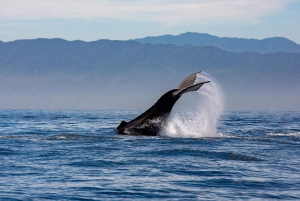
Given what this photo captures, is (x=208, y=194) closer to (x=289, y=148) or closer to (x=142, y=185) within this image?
(x=142, y=185)

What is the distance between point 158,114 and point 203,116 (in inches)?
147

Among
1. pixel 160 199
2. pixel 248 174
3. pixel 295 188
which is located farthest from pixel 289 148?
pixel 160 199

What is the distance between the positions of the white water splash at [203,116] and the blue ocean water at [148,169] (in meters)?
1.25

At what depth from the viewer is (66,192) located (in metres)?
10.8

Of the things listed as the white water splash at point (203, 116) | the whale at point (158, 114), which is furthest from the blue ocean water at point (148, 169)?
the white water splash at point (203, 116)

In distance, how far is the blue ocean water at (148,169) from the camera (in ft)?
35.6

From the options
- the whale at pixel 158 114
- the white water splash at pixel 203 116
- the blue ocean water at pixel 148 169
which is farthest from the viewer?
the white water splash at pixel 203 116

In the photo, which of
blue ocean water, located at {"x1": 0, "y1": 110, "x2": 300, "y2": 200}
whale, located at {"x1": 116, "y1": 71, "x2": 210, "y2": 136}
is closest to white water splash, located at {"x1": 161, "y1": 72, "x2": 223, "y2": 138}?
whale, located at {"x1": 116, "y1": 71, "x2": 210, "y2": 136}

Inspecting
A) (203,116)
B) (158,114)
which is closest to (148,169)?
(158,114)

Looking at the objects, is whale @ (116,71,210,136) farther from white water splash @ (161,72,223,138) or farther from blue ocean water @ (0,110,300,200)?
blue ocean water @ (0,110,300,200)

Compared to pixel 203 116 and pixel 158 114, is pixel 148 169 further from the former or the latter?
pixel 203 116

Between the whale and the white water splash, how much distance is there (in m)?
0.35

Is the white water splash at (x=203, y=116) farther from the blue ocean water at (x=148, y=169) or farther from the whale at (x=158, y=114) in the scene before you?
A: the blue ocean water at (x=148, y=169)

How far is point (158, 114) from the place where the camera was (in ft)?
63.9
